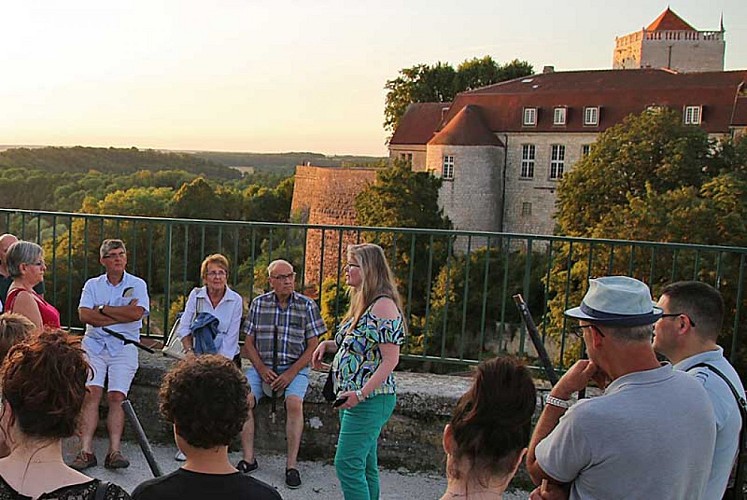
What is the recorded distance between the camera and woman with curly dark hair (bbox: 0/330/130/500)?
213 cm

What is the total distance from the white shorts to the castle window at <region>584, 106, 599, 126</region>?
2209 inches

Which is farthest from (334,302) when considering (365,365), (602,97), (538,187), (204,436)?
(602,97)

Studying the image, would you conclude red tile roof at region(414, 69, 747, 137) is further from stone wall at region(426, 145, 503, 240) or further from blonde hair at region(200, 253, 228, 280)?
blonde hair at region(200, 253, 228, 280)

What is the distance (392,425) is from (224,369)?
2680 mm

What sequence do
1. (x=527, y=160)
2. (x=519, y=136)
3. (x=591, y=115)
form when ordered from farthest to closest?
(x=519, y=136)
(x=591, y=115)
(x=527, y=160)

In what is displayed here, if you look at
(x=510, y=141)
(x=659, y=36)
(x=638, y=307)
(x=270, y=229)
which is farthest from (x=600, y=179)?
(x=659, y=36)

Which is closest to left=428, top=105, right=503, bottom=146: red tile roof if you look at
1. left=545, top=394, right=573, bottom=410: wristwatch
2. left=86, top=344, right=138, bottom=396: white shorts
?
left=86, top=344, right=138, bottom=396: white shorts

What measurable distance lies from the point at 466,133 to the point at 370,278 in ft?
176

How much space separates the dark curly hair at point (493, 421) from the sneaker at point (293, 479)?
8.00 feet

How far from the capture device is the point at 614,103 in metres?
57.9

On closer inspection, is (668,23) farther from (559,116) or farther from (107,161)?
(107,161)

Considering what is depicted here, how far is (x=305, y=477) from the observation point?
4.73 m

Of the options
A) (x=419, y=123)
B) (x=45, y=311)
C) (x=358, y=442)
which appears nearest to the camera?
(x=358, y=442)

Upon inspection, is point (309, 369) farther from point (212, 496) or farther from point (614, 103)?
point (614, 103)
